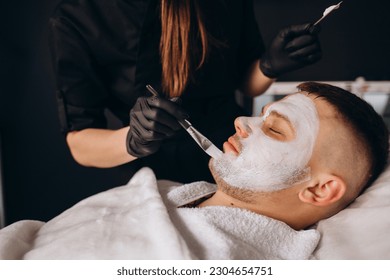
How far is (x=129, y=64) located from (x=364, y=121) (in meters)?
0.57

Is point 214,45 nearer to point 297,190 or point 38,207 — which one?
point 297,190

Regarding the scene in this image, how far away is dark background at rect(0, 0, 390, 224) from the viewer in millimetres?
1087

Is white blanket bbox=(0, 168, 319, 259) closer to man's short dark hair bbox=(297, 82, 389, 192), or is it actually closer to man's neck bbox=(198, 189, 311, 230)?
man's neck bbox=(198, 189, 311, 230)

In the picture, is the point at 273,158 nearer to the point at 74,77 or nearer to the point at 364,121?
the point at 364,121

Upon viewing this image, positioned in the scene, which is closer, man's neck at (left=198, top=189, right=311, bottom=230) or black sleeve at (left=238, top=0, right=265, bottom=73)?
man's neck at (left=198, top=189, right=311, bottom=230)

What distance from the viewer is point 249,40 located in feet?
3.56

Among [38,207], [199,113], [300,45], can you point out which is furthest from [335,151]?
[38,207]

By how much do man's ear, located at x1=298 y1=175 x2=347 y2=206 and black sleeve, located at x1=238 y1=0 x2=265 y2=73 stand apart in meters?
0.51

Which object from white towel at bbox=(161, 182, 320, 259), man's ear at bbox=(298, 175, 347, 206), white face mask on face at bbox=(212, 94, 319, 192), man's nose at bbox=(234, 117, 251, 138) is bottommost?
white towel at bbox=(161, 182, 320, 259)

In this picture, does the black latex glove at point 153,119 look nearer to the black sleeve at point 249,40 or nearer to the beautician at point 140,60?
the beautician at point 140,60

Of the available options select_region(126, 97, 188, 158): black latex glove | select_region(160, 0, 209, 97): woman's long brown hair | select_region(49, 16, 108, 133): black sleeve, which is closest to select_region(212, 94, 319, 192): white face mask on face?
select_region(126, 97, 188, 158): black latex glove

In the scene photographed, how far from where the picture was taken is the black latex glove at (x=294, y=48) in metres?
0.88

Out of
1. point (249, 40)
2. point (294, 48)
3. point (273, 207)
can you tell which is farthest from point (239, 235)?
point (249, 40)

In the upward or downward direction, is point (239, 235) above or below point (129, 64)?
below
